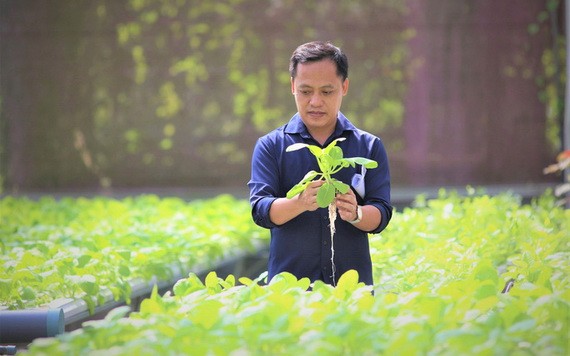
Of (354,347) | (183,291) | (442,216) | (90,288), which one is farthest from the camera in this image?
(442,216)

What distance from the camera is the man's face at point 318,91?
11.1ft

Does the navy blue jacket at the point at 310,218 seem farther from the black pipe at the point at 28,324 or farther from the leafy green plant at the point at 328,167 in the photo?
the black pipe at the point at 28,324

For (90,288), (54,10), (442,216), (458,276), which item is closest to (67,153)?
(54,10)

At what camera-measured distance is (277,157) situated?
11.5ft

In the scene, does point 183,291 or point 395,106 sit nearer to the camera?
point 183,291

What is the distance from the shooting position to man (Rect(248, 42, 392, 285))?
133 inches

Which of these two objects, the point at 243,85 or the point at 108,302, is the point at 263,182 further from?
the point at 243,85

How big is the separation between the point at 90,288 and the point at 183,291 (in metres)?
1.26

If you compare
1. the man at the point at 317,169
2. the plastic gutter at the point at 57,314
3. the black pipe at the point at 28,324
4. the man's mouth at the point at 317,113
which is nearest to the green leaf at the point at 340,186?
the man at the point at 317,169

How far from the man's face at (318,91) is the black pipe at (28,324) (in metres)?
1.13

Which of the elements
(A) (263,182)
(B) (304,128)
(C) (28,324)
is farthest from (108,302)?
(B) (304,128)

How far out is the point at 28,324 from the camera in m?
3.34

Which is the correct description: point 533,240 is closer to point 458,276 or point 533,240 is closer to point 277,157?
point 458,276

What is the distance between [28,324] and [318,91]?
1294 mm
